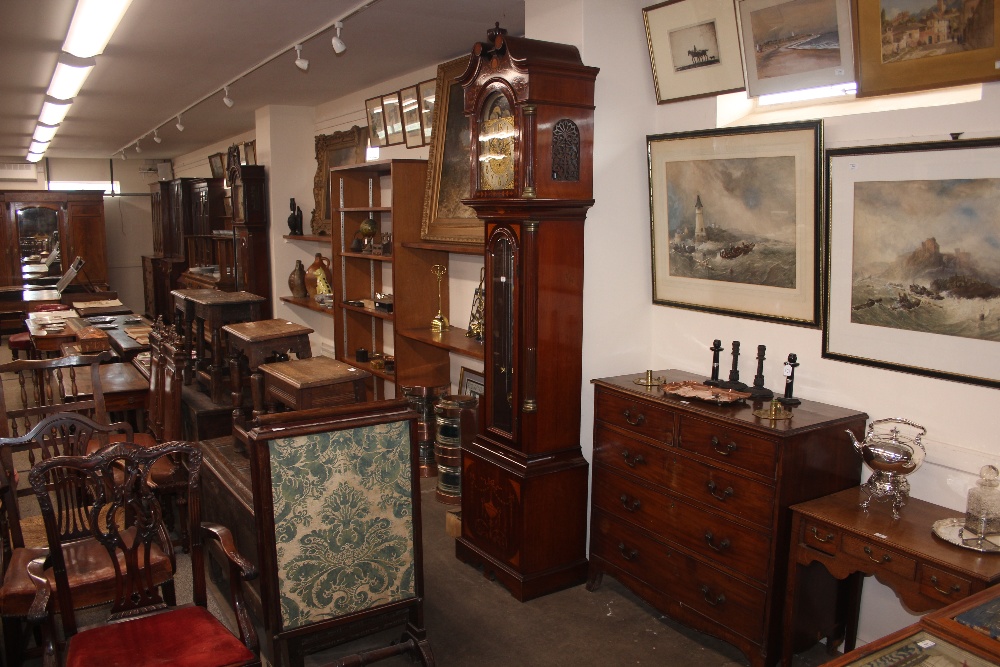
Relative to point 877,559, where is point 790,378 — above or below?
above

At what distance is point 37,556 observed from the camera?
286cm

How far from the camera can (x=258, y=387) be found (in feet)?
14.8

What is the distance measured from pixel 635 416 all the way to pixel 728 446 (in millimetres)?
528

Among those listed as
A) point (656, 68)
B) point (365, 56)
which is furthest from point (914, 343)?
point (365, 56)

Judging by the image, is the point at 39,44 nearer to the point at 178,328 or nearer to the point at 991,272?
the point at 178,328

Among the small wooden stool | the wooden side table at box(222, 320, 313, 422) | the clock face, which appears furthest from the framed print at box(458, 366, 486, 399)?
the clock face

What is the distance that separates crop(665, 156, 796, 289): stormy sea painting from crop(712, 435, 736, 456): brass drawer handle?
29.7 inches

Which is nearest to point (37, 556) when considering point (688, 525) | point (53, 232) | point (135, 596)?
point (135, 596)

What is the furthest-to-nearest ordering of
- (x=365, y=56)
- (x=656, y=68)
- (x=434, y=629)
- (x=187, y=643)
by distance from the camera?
(x=365, y=56) < (x=656, y=68) < (x=434, y=629) < (x=187, y=643)

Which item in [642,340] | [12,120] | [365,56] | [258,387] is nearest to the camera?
[642,340]

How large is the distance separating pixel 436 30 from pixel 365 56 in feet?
3.08

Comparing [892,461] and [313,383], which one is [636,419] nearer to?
[892,461]

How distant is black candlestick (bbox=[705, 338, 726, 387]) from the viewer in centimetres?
338

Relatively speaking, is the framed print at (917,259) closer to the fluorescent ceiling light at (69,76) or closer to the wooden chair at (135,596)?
the wooden chair at (135,596)
